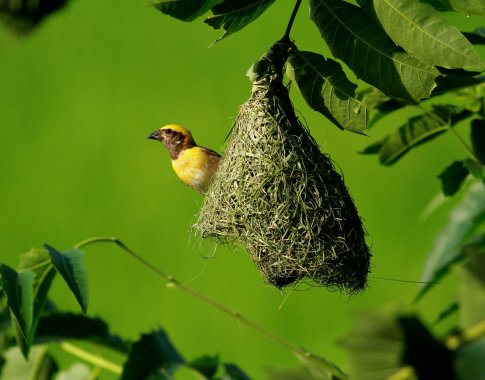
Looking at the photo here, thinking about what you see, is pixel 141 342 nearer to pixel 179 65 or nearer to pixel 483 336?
pixel 483 336

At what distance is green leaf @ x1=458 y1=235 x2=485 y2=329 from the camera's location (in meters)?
0.97

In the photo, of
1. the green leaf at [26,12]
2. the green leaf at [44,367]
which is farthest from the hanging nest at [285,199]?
the green leaf at [26,12]

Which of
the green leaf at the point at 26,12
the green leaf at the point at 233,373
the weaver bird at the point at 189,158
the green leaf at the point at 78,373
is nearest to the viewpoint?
the green leaf at the point at 233,373

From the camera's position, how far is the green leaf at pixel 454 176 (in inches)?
98.0

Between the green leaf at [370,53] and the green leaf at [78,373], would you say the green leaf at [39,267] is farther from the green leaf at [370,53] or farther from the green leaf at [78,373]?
the green leaf at [370,53]

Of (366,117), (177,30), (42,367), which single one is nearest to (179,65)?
(177,30)

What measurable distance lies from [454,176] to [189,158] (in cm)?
86

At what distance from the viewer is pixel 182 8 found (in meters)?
1.63

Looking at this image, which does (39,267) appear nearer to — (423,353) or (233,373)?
(233,373)

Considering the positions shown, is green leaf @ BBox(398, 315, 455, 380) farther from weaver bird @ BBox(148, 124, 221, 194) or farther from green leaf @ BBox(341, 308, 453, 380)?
weaver bird @ BBox(148, 124, 221, 194)

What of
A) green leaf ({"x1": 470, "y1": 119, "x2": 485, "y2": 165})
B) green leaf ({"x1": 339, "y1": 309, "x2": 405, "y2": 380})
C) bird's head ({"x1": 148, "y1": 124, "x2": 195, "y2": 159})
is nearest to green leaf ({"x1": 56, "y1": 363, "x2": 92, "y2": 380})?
bird's head ({"x1": 148, "y1": 124, "x2": 195, "y2": 159})

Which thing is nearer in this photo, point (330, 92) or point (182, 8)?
point (182, 8)

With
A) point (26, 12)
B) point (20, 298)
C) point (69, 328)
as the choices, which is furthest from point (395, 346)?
point (26, 12)

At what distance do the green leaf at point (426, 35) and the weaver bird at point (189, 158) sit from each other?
1.23m
